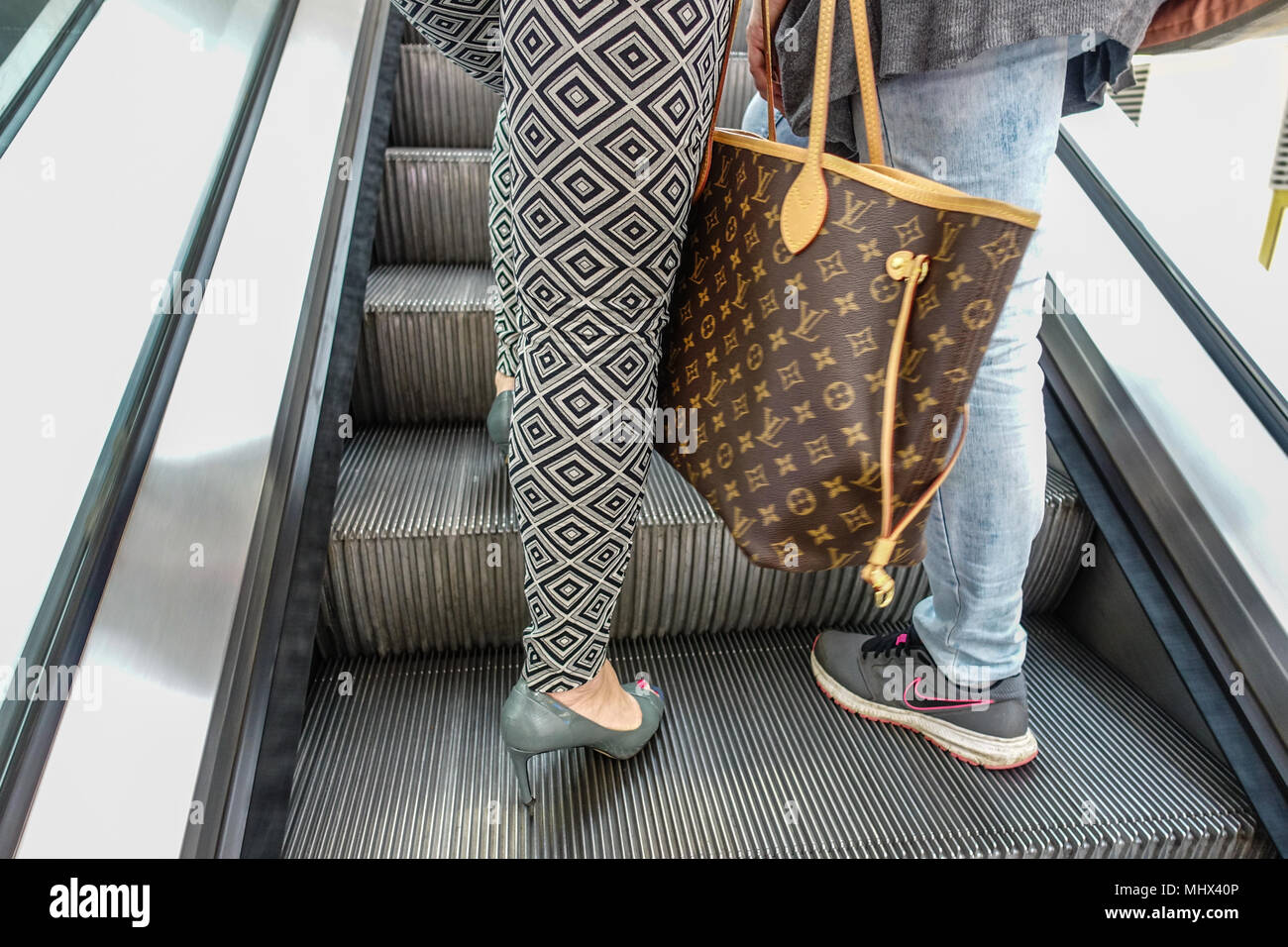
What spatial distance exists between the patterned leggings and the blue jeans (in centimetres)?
25

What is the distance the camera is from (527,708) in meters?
0.82

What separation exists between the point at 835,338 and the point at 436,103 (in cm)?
159

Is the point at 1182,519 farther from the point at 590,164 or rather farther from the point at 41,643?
the point at 41,643

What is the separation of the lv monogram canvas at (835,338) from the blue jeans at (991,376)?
160 millimetres

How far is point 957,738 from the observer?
3.07 ft

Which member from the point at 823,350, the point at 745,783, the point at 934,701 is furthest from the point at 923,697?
the point at 823,350

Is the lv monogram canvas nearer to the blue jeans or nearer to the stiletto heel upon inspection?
the blue jeans

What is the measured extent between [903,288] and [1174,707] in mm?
797

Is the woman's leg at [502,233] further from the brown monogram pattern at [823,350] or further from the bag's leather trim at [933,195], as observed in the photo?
the bag's leather trim at [933,195]

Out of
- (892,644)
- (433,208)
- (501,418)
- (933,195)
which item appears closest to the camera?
(933,195)

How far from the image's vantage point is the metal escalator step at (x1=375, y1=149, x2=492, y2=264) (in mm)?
1560

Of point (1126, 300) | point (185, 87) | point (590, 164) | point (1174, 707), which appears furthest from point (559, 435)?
point (1126, 300)

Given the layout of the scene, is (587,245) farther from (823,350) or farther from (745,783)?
(745,783)
